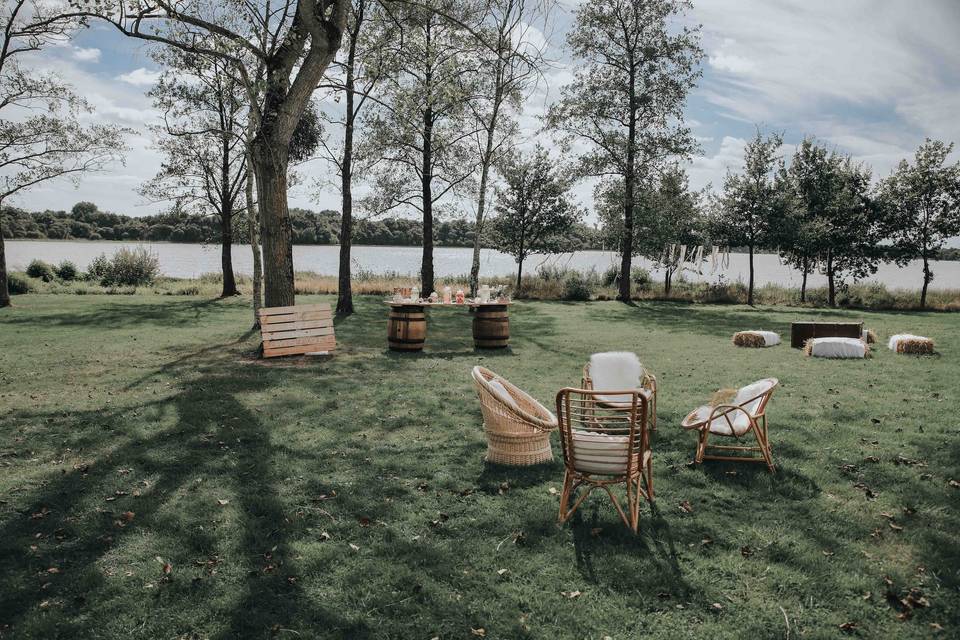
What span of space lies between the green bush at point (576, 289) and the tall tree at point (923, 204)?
556 inches

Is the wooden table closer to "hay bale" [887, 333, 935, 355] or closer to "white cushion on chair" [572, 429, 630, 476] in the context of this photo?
"white cushion on chair" [572, 429, 630, 476]

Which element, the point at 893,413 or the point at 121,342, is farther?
the point at 121,342

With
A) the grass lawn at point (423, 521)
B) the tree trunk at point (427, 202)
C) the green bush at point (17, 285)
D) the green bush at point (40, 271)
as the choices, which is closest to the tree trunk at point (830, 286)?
the tree trunk at point (427, 202)

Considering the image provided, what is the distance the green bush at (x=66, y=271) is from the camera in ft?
94.0

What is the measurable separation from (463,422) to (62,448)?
4471 mm

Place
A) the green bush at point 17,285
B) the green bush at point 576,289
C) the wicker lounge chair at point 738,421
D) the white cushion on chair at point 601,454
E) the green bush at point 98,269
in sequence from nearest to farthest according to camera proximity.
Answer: the white cushion on chair at point 601,454, the wicker lounge chair at point 738,421, the green bush at point 17,285, the green bush at point 576,289, the green bush at point 98,269

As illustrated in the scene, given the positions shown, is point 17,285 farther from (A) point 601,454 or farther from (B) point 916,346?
(B) point 916,346

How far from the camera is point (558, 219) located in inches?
1209

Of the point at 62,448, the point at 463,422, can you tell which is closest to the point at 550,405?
the point at 463,422

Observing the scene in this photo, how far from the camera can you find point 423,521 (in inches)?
195

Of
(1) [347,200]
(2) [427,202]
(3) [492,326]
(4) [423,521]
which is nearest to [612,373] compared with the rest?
(4) [423,521]

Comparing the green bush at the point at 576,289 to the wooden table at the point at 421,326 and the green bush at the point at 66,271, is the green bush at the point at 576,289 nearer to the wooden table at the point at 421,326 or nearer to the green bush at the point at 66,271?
the wooden table at the point at 421,326

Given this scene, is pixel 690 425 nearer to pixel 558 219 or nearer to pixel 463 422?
pixel 463 422

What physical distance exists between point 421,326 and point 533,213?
63.2ft
